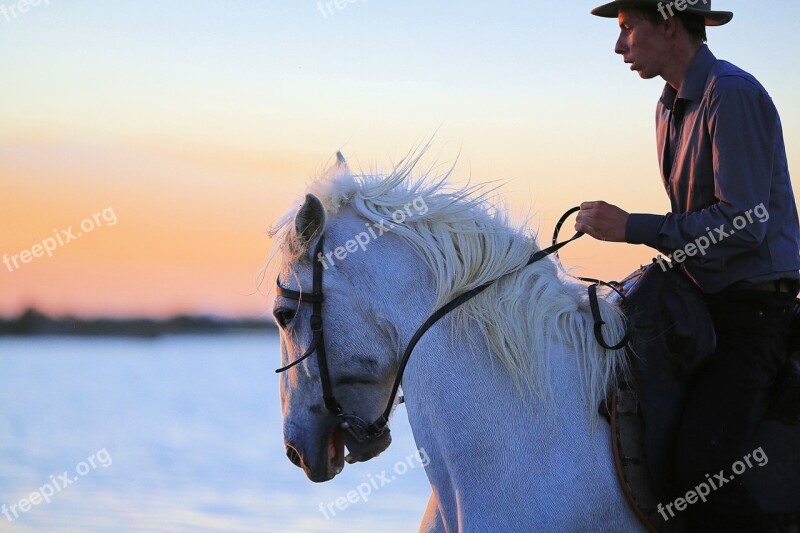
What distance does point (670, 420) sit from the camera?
3.39 m

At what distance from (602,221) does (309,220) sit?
1.17m

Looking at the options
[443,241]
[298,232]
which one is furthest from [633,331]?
[298,232]

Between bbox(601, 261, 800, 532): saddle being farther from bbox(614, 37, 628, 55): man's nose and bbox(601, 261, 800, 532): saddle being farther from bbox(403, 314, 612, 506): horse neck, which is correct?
bbox(614, 37, 628, 55): man's nose

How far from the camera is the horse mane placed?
137 inches

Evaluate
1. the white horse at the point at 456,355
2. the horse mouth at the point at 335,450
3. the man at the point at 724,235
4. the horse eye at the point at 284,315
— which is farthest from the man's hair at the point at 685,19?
the horse mouth at the point at 335,450

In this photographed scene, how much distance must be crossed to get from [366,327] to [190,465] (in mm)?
11068

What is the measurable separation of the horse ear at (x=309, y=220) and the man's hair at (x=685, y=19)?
60.1 inches

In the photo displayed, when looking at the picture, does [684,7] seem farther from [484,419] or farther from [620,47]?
[484,419]

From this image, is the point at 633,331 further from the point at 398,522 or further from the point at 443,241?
the point at 398,522

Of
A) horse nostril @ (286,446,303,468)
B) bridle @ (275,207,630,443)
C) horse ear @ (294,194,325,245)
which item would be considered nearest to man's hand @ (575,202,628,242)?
bridle @ (275,207,630,443)

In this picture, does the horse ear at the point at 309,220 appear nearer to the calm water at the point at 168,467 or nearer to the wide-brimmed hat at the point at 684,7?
the wide-brimmed hat at the point at 684,7

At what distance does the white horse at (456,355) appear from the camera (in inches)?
132

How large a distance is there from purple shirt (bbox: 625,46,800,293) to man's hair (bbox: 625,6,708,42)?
0.10m

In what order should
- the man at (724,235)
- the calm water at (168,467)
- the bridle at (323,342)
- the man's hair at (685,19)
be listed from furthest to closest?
1. the calm water at (168,467)
2. the man's hair at (685,19)
3. the bridle at (323,342)
4. the man at (724,235)
